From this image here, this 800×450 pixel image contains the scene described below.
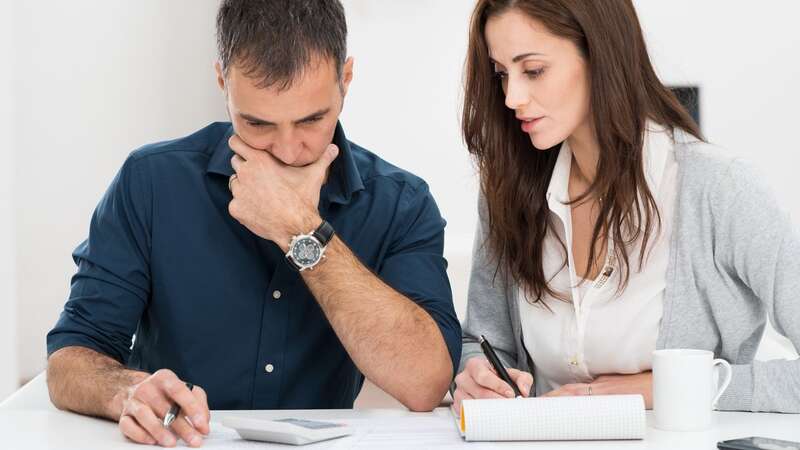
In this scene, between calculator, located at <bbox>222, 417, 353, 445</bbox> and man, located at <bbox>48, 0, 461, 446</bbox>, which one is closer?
calculator, located at <bbox>222, 417, 353, 445</bbox>

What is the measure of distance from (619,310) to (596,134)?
0.29 m

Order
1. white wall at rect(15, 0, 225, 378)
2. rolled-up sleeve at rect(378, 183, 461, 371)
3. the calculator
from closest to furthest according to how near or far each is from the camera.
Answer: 1. the calculator
2. rolled-up sleeve at rect(378, 183, 461, 371)
3. white wall at rect(15, 0, 225, 378)

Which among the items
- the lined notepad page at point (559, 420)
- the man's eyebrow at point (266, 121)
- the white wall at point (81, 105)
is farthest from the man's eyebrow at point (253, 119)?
the white wall at point (81, 105)

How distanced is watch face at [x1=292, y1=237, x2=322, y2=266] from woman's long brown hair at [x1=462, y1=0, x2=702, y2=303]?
0.36 metres

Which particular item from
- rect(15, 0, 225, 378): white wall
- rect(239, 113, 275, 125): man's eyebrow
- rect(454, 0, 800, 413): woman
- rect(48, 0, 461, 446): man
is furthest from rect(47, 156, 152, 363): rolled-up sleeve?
rect(15, 0, 225, 378): white wall

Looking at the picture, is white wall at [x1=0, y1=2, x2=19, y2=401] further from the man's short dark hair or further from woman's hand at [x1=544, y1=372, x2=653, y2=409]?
woman's hand at [x1=544, y1=372, x2=653, y2=409]

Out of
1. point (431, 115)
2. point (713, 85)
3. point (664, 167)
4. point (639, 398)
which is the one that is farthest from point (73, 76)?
point (639, 398)

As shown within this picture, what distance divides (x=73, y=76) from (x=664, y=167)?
3225 millimetres

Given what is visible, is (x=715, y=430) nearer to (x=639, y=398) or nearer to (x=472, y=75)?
(x=639, y=398)

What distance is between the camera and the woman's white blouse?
5.51 ft

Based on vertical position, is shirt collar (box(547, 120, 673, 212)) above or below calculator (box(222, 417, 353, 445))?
above

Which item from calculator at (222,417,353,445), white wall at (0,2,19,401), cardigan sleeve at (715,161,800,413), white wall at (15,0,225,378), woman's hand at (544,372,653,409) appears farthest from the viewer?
white wall at (15,0,225,378)

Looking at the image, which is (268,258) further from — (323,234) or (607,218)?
(607,218)

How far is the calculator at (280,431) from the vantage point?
127cm
